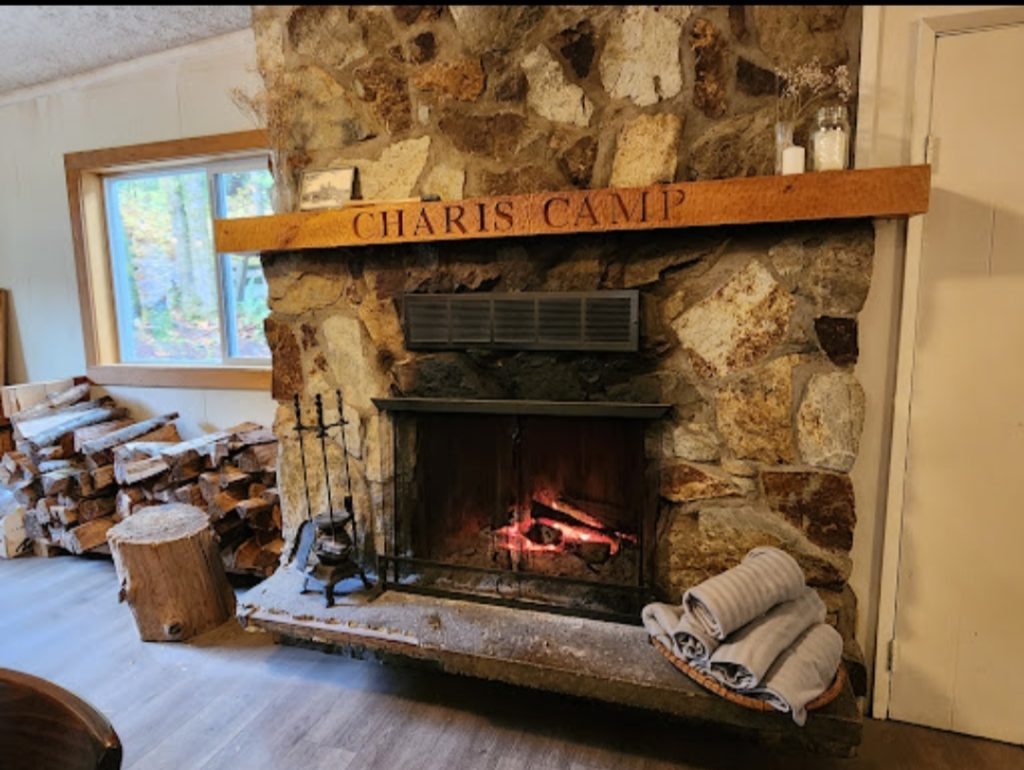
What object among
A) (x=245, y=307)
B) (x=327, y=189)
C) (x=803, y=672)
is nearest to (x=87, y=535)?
(x=245, y=307)

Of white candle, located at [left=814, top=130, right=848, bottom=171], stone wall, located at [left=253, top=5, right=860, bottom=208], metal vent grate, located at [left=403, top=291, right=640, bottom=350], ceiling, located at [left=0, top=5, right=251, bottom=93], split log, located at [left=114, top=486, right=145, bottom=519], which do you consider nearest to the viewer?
white candle, located at [left=814, top=130, right=848, bottom=171]

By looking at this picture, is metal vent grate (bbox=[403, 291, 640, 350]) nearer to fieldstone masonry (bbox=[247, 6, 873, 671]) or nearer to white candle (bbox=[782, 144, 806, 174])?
fieldstone masonry (bbox=[247, 6, 873, 671])

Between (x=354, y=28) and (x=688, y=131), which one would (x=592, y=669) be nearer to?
(x=688, y=131)

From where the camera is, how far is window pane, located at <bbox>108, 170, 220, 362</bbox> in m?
3.18

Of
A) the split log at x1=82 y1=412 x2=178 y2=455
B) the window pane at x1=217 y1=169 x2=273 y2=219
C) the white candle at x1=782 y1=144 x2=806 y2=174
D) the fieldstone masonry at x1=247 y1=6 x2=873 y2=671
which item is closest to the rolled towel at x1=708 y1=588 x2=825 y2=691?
the fieldstone masonry at x1=247 y1=6 x2=873 y2=671

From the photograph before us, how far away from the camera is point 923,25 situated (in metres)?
1.55

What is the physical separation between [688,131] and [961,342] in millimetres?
921

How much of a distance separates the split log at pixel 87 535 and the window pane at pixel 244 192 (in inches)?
62.5

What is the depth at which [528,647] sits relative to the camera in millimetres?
1693

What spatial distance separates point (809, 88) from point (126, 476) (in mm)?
2985

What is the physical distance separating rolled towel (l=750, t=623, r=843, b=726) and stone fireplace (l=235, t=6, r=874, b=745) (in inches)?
9.2

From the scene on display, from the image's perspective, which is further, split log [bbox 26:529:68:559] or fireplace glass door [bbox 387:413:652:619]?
split log [bbox 26:529:68:559]

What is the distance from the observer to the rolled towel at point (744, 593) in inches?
58.3

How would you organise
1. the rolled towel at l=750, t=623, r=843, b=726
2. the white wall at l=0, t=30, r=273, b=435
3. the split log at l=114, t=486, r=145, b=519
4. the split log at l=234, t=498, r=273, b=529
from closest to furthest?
the rolled towel at l=750, t=623, r=843, b=726
the split log at l=234, t=498, r=273, b=529
the split log at l=114, t=486, r=145, b=519
the white wall at l=0, t=30, r=273, b=435
